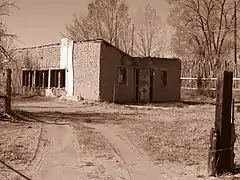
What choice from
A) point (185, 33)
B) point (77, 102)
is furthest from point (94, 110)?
point (185, 33)

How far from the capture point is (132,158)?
34.1 ft

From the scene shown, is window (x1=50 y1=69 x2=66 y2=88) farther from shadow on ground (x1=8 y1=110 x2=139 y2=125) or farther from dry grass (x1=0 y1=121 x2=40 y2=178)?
dry grass (x1=0 y1=121 x2=40 y2=178)

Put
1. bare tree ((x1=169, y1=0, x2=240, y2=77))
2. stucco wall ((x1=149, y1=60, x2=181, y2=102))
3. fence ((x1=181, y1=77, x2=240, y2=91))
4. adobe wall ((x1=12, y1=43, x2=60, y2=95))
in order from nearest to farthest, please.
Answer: stucco wall ((x1=149, y1=60, x2=181, y2=102))
adobe wall ((x1=12, y1=43, x2=60, y2=95))
fence ((x1=181, y1=77, x2=240, y2=91))
bare tree ((x1=169, y1=0, x2=240, y2=77))

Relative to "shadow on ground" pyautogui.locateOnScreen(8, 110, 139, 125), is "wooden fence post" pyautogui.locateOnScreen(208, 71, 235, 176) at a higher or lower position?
higher

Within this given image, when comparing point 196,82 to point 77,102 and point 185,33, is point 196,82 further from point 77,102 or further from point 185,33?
point 77,102

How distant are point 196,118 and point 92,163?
1040cm

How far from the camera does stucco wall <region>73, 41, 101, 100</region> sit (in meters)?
26.1

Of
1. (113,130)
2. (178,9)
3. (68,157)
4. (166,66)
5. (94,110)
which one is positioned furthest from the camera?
(178,9)

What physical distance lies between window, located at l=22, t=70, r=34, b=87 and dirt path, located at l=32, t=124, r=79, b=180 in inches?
840

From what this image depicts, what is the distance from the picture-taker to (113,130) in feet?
50.0

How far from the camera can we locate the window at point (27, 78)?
34.9 metres

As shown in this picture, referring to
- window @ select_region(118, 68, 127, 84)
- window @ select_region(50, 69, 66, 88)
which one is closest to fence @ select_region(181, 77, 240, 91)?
window @ select_region(118, 68, 127, 84)

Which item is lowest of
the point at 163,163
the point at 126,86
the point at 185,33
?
the point at 163,163

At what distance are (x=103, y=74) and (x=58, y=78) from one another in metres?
5.81
